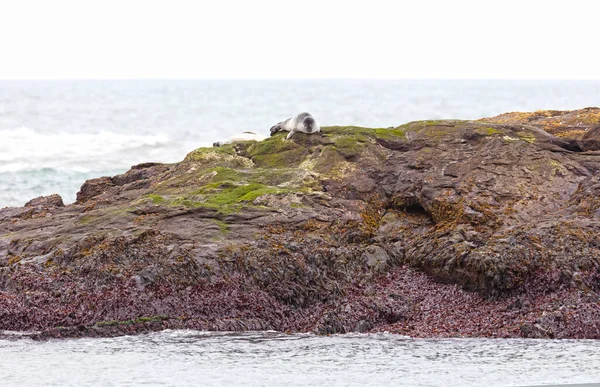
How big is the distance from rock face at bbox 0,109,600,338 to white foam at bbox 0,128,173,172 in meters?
19.5

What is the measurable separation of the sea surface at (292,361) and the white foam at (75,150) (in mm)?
22268

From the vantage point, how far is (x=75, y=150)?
35.4 m

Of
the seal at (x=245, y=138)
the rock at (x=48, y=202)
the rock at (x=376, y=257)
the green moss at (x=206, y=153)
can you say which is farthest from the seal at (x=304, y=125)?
the rock at (x=48, y=202)

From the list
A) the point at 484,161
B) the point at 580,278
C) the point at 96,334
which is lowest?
the point at 96,334

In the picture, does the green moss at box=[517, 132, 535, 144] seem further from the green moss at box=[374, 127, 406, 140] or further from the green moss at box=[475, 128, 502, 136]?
the green moss at box=[374, 127, 406, 140]

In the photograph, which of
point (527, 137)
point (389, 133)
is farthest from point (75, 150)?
point (527, 137)

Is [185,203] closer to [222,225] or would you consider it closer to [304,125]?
[222,225]

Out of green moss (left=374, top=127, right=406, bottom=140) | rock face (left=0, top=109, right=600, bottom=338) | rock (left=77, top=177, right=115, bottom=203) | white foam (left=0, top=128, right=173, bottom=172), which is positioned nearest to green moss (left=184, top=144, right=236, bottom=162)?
rock face (left=0, top=109, right=600, bottom=338)

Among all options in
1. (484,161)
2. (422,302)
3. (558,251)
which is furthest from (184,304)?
(484,161)

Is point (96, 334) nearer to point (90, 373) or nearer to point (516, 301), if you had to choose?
point (90, 373)

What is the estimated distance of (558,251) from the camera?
8.67m

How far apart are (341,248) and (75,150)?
2837 centimetres

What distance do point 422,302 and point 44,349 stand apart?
3.96 m

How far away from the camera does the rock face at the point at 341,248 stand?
26.7 feet
